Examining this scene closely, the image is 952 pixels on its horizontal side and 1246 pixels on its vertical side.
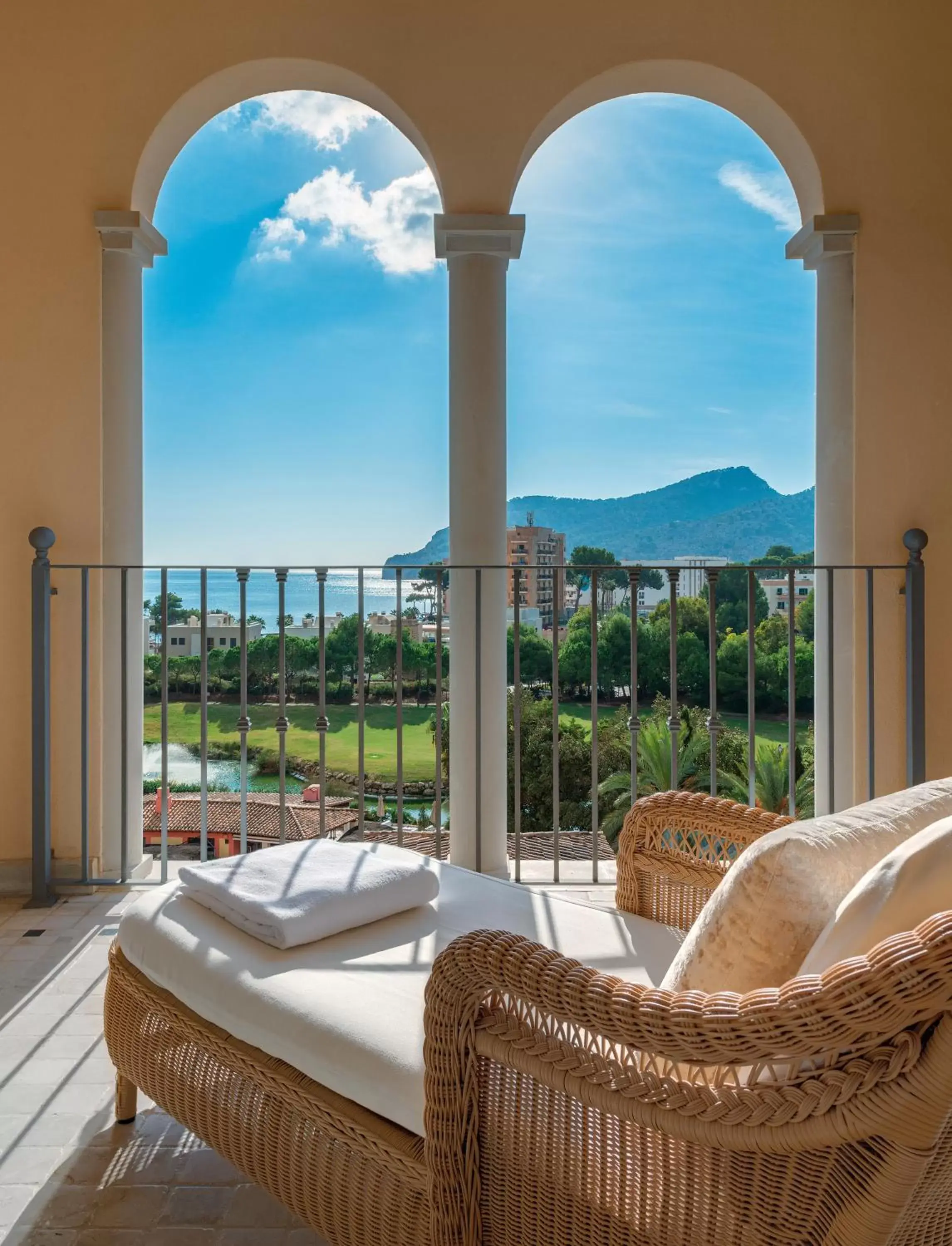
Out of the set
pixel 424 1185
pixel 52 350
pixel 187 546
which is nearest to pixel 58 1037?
pixel 424 1185

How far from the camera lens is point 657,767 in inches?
303

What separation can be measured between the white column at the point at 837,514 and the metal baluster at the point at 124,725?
228 cm

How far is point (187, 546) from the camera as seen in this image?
11.5 meters

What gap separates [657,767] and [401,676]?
5410 millimetres

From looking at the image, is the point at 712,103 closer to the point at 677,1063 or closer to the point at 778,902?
the point at 778,902

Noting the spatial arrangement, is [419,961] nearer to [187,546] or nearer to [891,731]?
[891,731]

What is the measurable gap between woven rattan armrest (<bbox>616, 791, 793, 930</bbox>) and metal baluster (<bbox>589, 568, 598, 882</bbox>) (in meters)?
0.92

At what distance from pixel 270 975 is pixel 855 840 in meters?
0.85

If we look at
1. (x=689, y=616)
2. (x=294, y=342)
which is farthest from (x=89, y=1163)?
(x=294, y=342)

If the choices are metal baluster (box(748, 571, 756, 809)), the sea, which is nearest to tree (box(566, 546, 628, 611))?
metal baluster (box(748, 571, 756, 809))

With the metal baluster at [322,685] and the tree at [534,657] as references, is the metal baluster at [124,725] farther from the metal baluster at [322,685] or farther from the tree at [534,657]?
the tree at [534,657]

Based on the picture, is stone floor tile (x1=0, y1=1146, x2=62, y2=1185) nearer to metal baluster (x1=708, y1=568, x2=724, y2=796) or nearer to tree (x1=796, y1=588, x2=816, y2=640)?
metal baluster (x1=708, y1=568, x2=724, y2=796)

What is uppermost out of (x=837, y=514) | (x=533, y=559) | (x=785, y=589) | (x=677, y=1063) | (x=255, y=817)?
(x=837, y=514)

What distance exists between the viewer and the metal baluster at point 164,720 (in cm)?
269
